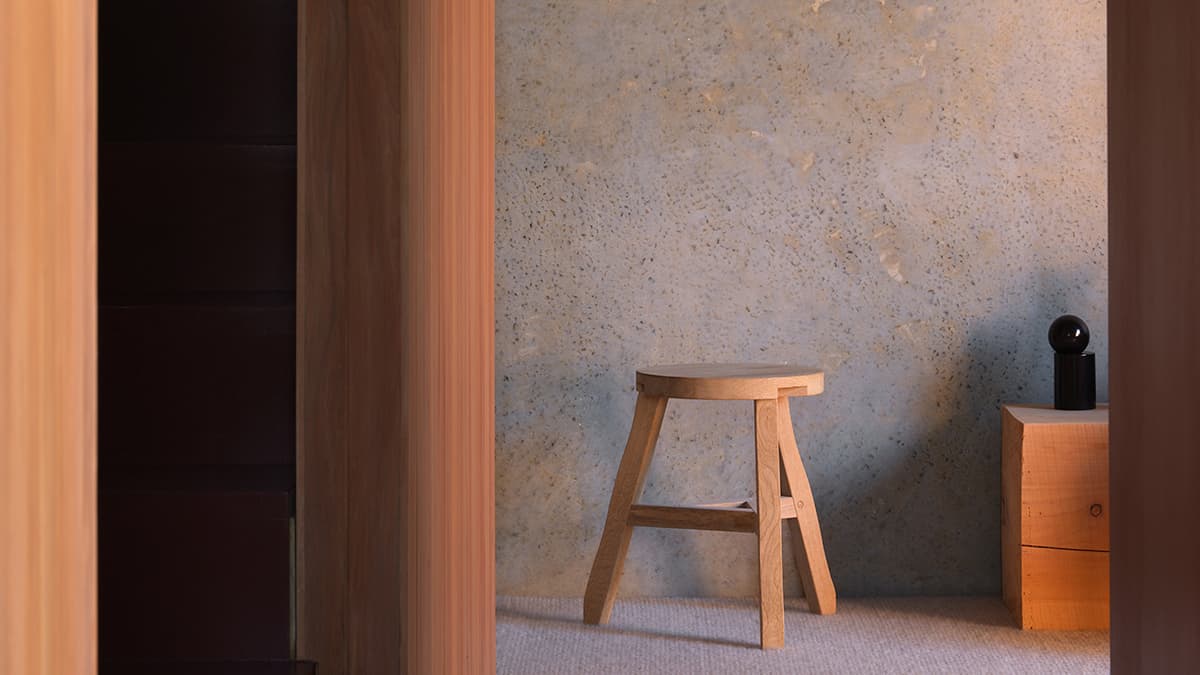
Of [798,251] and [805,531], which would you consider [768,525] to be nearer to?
[805,531]

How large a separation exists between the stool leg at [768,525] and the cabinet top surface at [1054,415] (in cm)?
62

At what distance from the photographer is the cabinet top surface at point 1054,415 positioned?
2668 millimetres

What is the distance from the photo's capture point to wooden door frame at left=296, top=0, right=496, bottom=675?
40.7 inches

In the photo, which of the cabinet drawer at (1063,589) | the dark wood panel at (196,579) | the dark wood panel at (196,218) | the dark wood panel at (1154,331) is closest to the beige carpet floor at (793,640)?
the cabinet drawer at (1063,589)

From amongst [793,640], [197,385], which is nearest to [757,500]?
[793,640]

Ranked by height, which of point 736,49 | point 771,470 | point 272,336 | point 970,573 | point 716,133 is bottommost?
point 970,573

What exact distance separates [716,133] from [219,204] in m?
1.85

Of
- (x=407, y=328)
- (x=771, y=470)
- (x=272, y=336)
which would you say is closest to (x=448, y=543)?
(x=407, y=328)

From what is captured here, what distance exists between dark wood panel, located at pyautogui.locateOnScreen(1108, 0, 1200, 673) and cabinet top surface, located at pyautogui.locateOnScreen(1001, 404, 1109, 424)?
2.15m

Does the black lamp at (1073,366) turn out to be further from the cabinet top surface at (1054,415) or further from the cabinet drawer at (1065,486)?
the cabinet drawer at (1065,486)

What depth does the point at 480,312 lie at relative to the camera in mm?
1044

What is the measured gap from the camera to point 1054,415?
2750mm

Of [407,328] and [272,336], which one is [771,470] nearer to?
[272,336]
